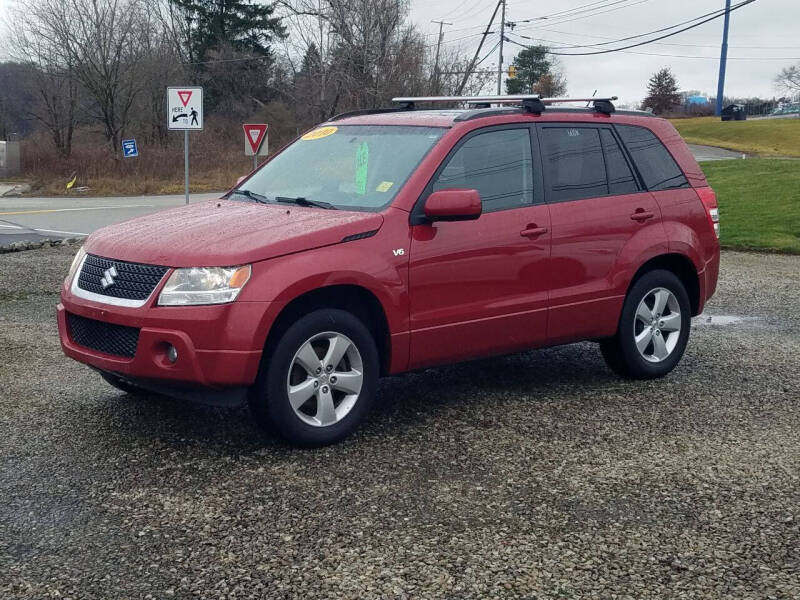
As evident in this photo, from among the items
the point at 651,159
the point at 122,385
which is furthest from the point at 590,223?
the point at 122,385

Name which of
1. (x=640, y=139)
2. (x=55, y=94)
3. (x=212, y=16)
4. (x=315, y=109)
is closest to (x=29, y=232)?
(x=640, y=139)

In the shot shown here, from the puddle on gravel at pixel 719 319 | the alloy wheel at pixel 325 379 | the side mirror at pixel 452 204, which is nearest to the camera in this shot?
the alloy wheel at pixel 325 379

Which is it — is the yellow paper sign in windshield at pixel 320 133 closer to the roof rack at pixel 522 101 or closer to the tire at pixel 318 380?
the roof rack at pixel 522 101

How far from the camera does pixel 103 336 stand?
16.5ft

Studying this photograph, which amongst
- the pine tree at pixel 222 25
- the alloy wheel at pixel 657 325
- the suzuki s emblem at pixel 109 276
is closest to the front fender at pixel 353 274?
the suzuki s emblem at pixel 109 276

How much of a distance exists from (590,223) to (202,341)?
2.80 meters

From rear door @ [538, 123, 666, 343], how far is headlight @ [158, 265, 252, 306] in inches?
87.2

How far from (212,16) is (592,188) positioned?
57.8 metres

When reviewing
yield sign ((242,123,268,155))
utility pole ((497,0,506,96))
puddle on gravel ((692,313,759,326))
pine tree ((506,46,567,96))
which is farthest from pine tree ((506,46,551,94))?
puddle on gravel ((692,313,759,326))

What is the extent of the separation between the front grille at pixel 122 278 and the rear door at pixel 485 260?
140cm

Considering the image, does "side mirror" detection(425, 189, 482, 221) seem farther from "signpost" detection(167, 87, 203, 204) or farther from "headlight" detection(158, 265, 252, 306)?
"signpost" detection(167, 87, 203, 204)

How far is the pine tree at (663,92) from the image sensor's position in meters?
101

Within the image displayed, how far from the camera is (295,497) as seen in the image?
4.45 meters

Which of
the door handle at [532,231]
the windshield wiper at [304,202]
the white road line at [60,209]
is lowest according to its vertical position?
the white road line at [60,209]
